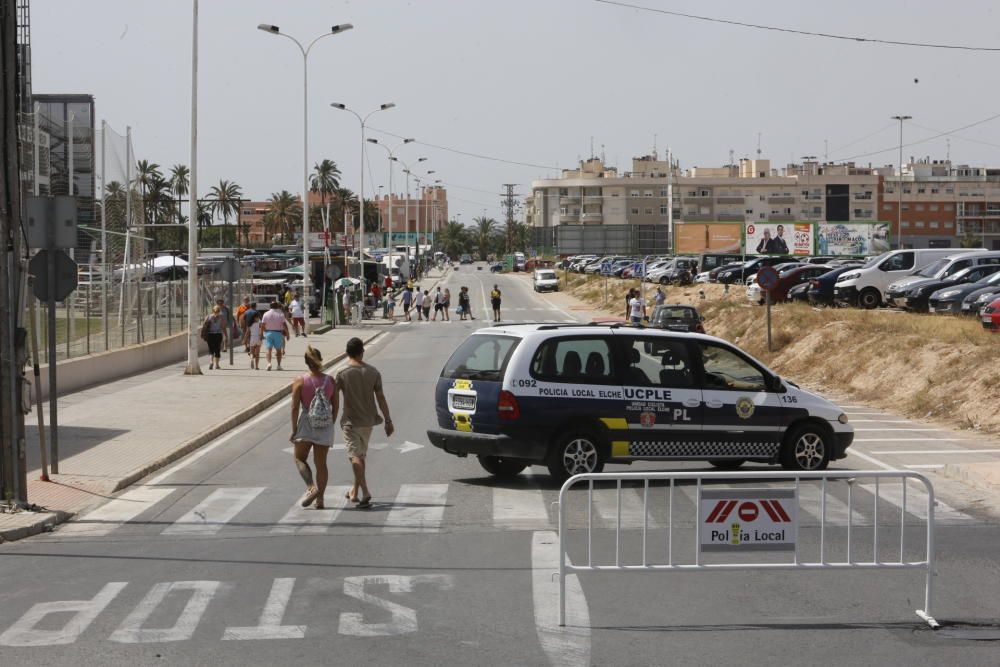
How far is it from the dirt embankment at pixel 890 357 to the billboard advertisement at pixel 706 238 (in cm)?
3982

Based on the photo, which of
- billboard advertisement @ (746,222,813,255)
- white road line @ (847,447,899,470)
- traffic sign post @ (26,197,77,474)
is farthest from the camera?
billboard advertisement @ (746,222,813,255)

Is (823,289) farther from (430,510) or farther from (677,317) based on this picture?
(430,510)

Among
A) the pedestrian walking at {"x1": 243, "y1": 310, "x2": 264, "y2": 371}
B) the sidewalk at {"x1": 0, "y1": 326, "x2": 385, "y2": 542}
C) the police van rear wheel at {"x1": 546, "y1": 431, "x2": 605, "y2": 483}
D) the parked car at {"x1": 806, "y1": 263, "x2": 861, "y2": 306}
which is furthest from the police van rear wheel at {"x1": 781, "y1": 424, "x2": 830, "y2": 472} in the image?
the parked car at {"x1": 806, "y1": 263, "x2": 861, "y2": 306}

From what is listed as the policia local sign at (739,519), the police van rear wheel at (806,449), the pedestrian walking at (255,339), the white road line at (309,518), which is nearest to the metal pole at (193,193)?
the pedestrian walking at (255,339)

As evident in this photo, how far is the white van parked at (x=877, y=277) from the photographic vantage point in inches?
1620

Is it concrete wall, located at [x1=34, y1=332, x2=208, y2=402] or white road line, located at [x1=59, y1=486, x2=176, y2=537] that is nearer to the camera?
white road line, located at [x1=59, y1=486, x2=176, y2=537]

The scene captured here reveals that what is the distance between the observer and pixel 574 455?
13844mm

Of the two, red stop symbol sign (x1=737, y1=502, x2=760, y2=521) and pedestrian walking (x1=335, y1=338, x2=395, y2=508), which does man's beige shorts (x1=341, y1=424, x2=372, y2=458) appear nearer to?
pedestrian walking (x1=335, y1=338, x2=395, y2=508)

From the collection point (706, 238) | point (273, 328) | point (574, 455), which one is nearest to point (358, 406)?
point (574, 455)

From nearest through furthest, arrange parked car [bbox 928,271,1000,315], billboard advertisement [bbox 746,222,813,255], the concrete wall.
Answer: the concrete wall < parked car [bbox 928,271,1000,315] < billboard advertisement [bbox 746,222,813,255]

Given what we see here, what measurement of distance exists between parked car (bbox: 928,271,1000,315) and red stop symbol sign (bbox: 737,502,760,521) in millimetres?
27521

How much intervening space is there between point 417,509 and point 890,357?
58.3ft

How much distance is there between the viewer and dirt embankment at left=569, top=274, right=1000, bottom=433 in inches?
876

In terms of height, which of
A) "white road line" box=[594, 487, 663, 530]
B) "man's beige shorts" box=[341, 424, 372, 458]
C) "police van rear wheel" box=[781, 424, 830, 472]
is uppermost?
"man's beige shorts" box=[341, 424, 372, 458]
